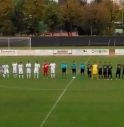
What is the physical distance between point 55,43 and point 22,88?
163 feet

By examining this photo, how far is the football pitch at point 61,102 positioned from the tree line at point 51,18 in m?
61.6

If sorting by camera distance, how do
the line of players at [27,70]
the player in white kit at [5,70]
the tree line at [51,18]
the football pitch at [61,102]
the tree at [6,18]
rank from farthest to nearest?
the tree line at [51,18] < the tree at [6,18] < the player in white kit at [5,70] < the line of players at [27,70] < the football pitch at [61,102]

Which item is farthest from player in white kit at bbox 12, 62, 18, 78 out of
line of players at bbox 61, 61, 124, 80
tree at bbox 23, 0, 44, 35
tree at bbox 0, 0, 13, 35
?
tree at bbox 23, 0, 44, 35

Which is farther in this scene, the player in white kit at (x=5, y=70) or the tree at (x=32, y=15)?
the tree at (x=32, y=15)

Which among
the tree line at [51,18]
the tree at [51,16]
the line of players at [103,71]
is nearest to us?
the line of players at [103,71]

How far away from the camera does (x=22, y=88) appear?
32156 millimetres

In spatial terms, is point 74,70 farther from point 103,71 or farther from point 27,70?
point 27,70

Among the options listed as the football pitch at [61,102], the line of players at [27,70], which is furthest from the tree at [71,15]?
the football pitch at [61,102]

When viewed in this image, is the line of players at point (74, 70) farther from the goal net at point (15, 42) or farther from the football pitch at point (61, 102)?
the goal net at point (15, 42)

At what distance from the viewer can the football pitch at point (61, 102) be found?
21516 mm

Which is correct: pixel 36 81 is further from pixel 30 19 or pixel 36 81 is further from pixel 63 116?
pixel 30 19

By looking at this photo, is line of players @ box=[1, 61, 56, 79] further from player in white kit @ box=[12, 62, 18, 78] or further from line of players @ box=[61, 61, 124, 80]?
line of players @ box=[61, 61, 124, 80]

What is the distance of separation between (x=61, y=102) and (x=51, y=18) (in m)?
73.7

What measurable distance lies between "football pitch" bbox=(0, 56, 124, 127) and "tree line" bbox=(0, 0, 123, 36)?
6155 centimetres
